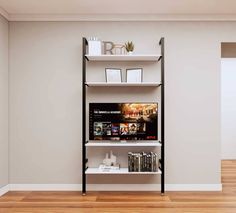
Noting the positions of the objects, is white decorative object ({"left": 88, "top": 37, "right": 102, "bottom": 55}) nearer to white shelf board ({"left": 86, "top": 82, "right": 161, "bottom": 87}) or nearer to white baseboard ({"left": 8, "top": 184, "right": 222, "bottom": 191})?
white shelf board ({"left": 86, "top": 82, "right": 161, "bottom": 87})

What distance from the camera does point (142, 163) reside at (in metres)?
4.61

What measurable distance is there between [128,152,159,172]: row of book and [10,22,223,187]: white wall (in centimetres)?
31

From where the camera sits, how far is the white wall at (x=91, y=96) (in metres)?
4.88

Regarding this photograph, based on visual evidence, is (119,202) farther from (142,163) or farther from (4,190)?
(4,190)

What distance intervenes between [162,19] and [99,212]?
108 inches

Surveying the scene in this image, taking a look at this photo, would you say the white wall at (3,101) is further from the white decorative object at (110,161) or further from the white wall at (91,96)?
the white decorative object at (110,161)

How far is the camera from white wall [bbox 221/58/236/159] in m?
8.09

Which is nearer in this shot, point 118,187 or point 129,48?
point 129,48

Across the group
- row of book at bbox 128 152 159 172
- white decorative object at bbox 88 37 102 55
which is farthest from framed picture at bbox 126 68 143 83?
row of book at bbox 128 152 159 172

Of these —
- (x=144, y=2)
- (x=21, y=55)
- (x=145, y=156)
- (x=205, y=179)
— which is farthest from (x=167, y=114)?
(x=21, y=55)

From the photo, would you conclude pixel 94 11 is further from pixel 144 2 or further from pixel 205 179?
pixel 205 179

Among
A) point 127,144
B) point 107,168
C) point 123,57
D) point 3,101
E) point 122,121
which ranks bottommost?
point 107,168

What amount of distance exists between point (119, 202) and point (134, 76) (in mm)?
1685

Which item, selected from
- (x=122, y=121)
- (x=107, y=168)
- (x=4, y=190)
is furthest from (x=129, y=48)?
(x=4, y=190)
